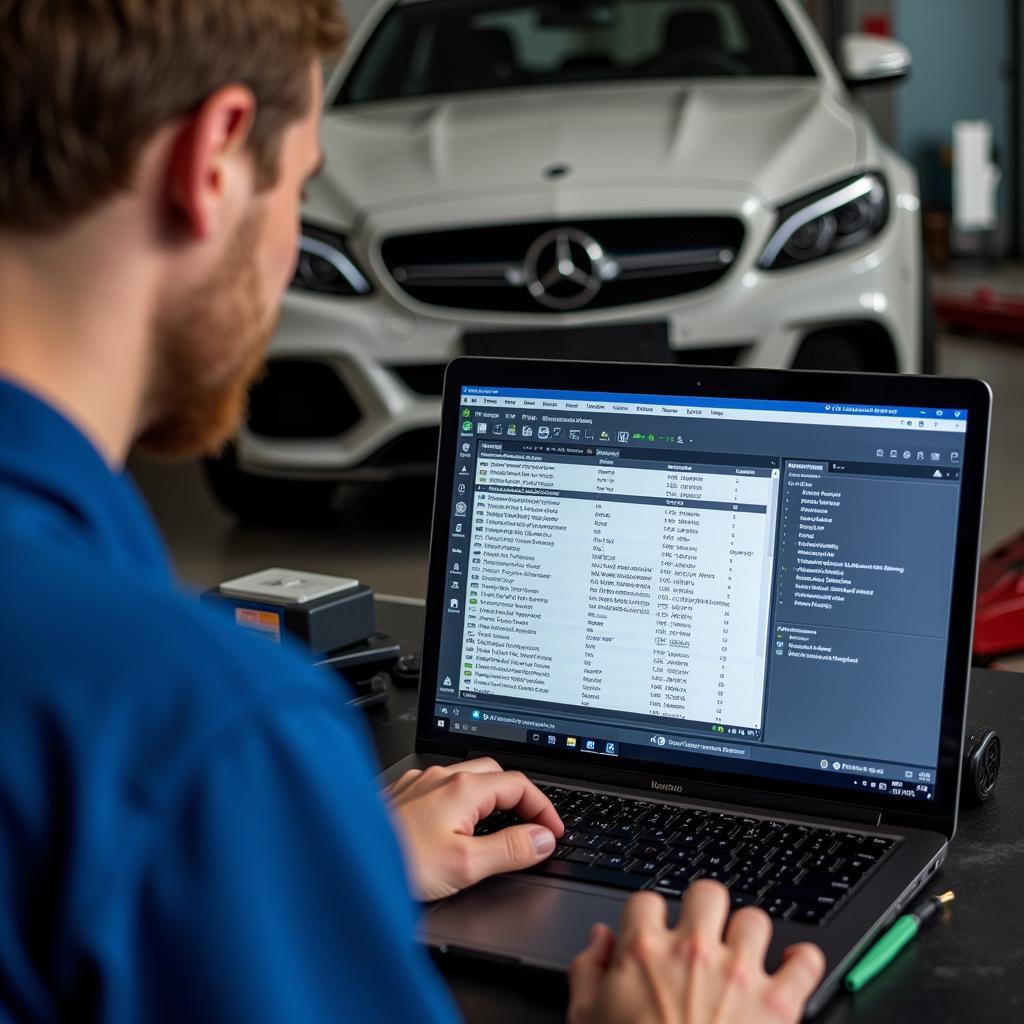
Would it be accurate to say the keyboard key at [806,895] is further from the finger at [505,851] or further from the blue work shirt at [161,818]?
the blue work shirt at [161,818]

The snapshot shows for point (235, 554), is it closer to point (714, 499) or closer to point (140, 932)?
point (714, 499)

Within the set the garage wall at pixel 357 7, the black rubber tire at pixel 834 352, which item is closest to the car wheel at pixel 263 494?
the black rubber tire at pixel 834 352

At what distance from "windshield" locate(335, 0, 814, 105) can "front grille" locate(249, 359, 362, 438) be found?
1055 millimetres

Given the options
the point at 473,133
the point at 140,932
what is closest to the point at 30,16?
the point at 140,932

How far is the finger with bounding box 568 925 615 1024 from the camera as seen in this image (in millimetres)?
862

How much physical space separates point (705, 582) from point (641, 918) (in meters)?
0.36

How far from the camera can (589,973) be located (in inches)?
34.5

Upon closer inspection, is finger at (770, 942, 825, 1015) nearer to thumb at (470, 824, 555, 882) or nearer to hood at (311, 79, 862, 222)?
thumb at (470, 824, 555, 882)

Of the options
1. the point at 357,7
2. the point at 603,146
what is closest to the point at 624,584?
the point at 603,146

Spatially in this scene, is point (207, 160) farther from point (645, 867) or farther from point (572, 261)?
point (572, 261)

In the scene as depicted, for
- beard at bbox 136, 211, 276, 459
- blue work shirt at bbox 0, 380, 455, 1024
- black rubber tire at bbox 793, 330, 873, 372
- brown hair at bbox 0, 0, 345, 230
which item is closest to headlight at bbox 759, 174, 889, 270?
black rubber tire at bbox 793, 330, 873, 372

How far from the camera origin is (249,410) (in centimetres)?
397

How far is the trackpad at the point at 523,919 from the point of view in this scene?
991mm

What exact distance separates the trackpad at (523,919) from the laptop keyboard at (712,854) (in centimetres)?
2
